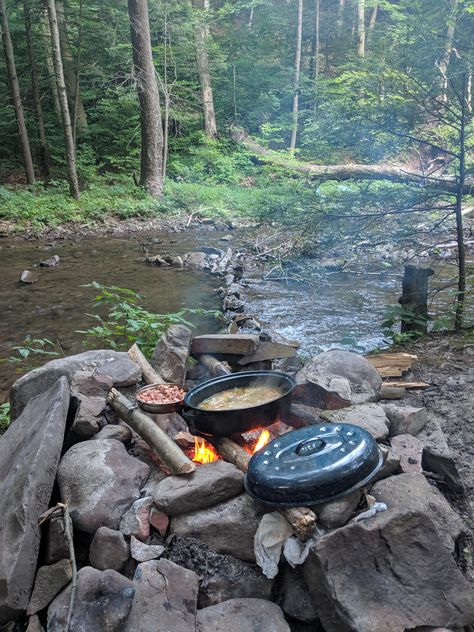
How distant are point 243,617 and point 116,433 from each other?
1.39 m

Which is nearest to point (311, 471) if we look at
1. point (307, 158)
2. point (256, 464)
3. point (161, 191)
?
point (256, 464)

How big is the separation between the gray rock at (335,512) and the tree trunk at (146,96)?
50.2 feet

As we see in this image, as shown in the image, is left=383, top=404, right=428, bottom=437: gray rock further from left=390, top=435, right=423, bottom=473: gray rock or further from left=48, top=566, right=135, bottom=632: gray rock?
left=48, top=566, right=135, bottom=632: gray rock

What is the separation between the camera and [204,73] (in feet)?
70.5

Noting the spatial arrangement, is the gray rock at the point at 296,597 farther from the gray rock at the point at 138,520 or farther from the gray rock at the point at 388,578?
the gray rock at the point at 138,520

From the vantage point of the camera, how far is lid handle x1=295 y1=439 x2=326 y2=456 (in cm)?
227

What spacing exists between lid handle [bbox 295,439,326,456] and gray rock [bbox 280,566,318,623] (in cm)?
52

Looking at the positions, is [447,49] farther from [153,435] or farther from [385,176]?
[153,435]

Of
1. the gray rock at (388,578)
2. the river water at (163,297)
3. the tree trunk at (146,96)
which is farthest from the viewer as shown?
the tree trunk at (146,96)

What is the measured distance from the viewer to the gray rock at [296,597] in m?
2.09

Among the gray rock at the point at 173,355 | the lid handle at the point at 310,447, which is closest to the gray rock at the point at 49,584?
the lid handle at the point at 310,447

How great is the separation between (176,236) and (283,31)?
2047cm

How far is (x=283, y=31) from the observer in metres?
27.4

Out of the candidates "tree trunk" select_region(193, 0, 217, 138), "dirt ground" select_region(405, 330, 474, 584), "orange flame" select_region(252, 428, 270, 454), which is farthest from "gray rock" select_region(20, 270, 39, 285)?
"tree trunk" select_region(193, 0, 217, 138)
